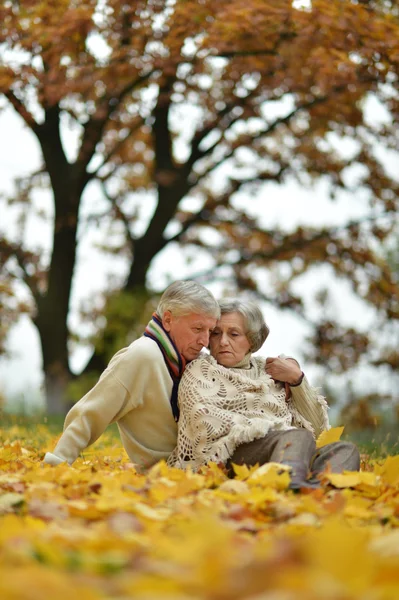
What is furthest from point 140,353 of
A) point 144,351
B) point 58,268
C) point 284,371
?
point 58,268

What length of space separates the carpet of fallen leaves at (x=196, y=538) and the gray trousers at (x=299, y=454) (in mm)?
119

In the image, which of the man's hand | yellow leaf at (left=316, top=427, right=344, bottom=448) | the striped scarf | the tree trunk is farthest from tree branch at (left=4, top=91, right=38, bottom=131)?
yellow leaf at (left=316, top=427, right=344, bottom=448)

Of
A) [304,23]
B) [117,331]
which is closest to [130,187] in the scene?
[117,331]

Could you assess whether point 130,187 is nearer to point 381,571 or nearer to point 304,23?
point 304,23

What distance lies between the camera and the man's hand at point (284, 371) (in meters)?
3.68

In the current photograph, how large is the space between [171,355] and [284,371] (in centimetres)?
57

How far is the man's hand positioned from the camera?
3683mm

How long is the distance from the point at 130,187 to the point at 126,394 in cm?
990

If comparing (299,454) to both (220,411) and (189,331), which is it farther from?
(189,331)

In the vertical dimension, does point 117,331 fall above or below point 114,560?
below

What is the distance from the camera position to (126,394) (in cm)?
352

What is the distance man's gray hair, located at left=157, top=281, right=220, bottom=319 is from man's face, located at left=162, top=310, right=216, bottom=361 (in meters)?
0.02

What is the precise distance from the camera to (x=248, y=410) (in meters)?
3.51

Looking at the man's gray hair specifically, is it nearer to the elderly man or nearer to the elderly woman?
the elderly man
